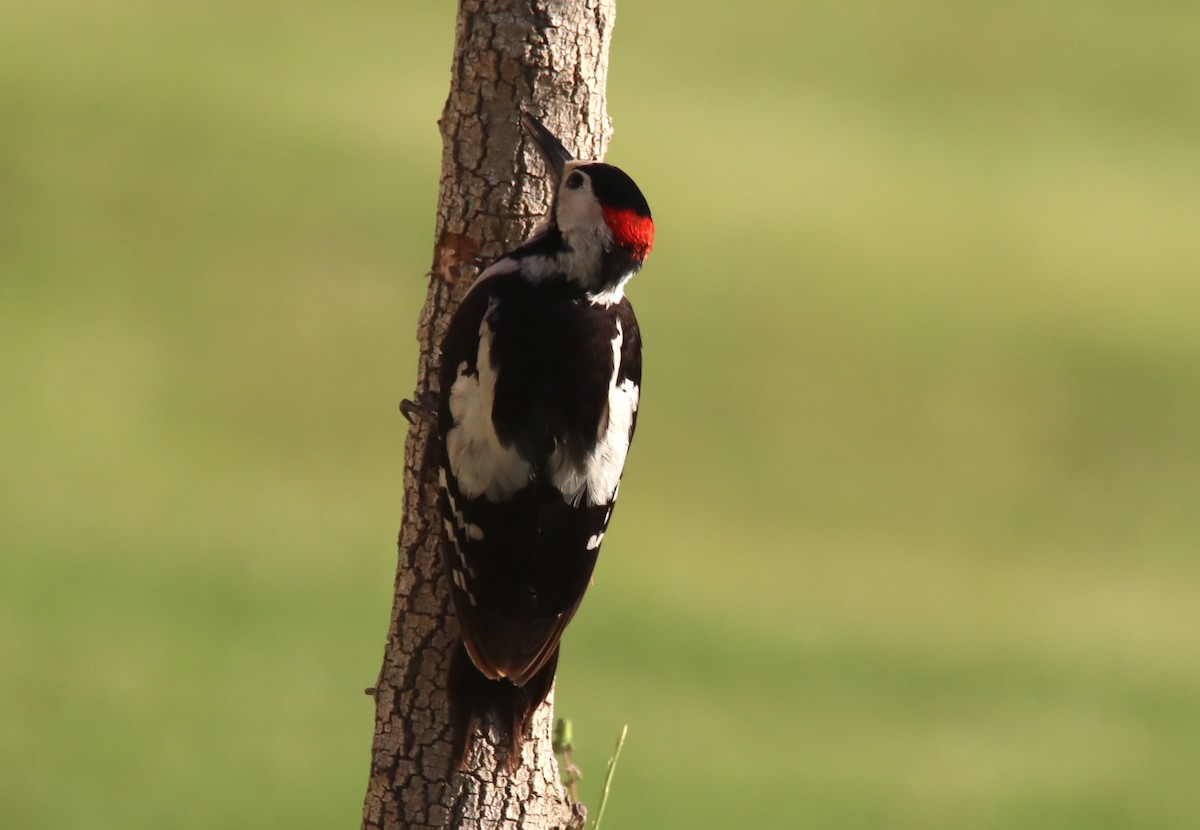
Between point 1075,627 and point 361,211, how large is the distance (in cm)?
619

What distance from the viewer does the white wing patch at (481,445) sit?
3.11 m

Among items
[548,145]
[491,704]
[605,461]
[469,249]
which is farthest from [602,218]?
[491,704]

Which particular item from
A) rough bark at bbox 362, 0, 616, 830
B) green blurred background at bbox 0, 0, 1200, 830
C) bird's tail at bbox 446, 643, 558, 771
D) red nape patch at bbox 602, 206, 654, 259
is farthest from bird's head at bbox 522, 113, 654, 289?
green blurred background at bbox 0, 0, 1200, 830

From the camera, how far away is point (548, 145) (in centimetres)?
332

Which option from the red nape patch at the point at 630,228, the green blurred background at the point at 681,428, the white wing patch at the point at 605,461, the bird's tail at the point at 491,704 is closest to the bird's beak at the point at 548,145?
the red nape patch at the point at 630,228

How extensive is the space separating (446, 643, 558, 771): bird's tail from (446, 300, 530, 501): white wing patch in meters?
0.43

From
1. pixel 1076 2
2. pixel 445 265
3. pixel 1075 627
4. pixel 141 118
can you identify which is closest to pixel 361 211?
pixel 141 118

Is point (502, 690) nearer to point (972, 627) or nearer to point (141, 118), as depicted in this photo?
point (972, 627)

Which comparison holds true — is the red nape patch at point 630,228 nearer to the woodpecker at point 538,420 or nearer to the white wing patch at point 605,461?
the woodpecker at point 538,420

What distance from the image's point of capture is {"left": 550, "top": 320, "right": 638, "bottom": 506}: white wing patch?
3.15 meters

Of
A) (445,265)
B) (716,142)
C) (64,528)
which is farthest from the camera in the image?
(716,142)

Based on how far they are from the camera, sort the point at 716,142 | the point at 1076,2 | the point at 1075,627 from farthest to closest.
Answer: the point at 1076,2
the point at 716,142
the point at 1075,627

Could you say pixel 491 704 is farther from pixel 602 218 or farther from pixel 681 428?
pixel 681 428

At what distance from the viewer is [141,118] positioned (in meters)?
12.1
